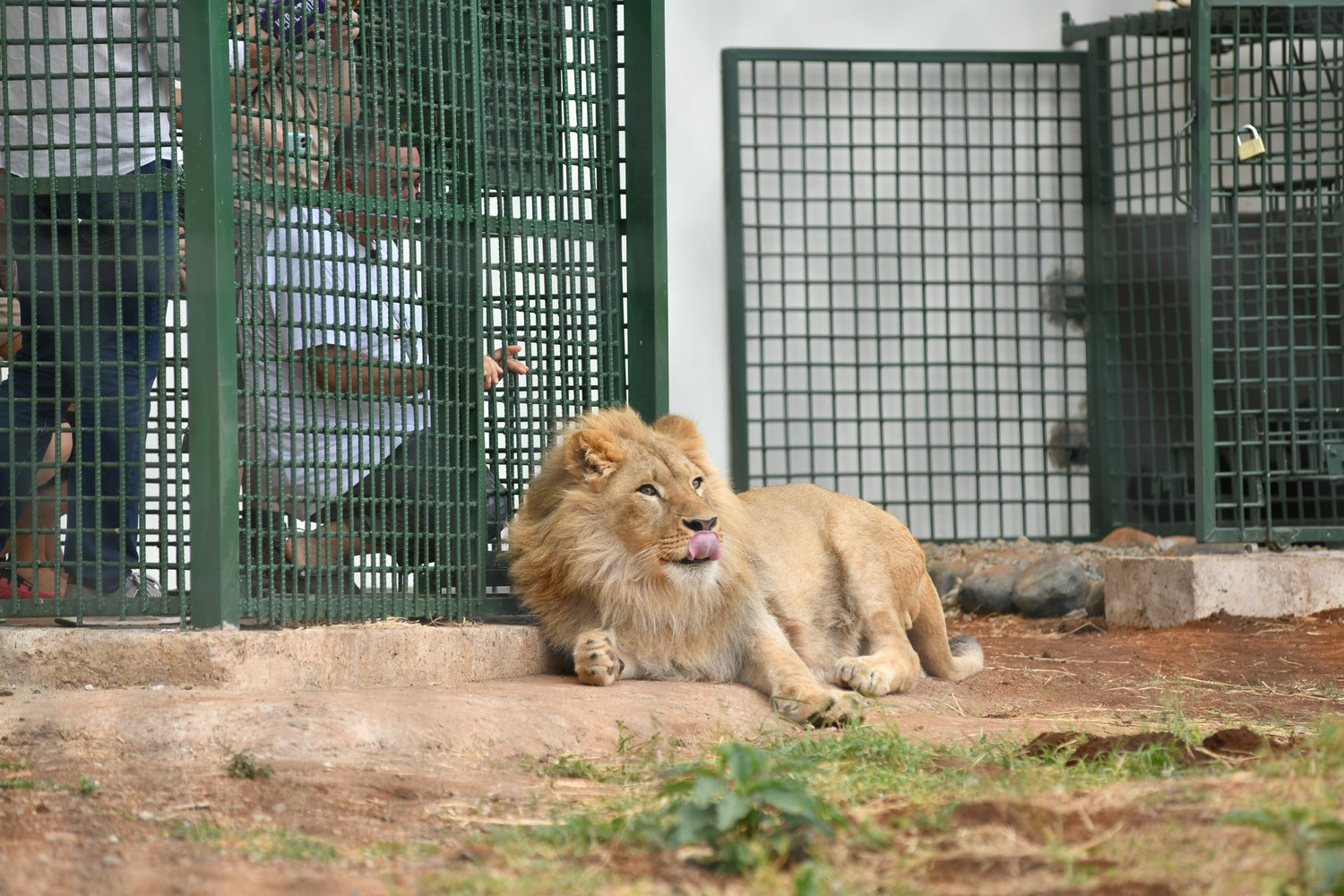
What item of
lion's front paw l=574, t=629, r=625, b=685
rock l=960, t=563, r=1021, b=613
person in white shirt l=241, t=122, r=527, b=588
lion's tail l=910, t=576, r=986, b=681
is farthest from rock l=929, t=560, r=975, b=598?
person in white shirt l=241, t=122, r=527, b=588

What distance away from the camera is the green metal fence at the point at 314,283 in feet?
14.4

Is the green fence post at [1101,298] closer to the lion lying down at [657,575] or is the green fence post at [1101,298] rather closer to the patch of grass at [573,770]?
the lion lying down at [657,575]

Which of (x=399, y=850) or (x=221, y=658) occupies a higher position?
(x=221, y=658)

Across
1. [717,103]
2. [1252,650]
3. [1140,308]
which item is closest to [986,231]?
[1140,308]

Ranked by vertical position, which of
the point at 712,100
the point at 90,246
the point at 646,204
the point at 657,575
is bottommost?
the point at 657,575

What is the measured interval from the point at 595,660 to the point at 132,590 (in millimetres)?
1428

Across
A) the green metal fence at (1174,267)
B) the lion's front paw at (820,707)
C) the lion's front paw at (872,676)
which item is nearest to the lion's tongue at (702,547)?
the lion's front paw at (820,707)

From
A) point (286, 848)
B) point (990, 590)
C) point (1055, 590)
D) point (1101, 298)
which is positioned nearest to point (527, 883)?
point (286, 848)

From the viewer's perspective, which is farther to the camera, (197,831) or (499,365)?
(499,365)

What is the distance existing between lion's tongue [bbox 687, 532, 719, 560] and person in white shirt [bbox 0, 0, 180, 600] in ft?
5.47

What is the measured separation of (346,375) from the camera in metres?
4.83

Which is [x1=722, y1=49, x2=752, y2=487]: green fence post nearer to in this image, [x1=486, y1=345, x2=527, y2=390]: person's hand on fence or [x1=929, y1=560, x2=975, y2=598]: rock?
[x1=929, y1=560, x2=975, y2=598]: rock

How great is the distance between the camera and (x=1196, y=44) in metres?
7.24

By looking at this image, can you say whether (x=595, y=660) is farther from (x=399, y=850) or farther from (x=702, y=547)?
(x=399, y=850)
